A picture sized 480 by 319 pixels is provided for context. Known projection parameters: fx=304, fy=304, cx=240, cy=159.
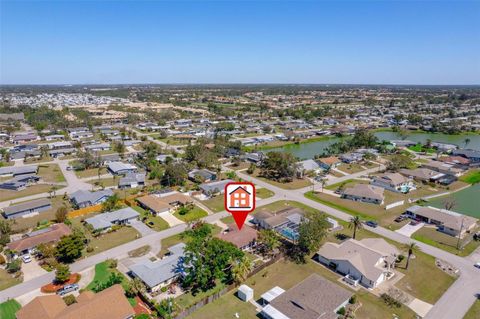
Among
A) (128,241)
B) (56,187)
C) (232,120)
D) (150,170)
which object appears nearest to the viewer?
(128,241)

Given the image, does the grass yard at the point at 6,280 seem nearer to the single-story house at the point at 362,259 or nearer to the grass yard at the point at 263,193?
the single-story house at the point at 362,259

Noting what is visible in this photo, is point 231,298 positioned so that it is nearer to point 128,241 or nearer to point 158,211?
point 128,241

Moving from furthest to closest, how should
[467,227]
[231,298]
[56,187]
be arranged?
1. [56,187]
2. [467,227]
3. [231,298]

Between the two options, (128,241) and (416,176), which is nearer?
(128,241)

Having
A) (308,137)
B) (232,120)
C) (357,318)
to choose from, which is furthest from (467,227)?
(232,120)

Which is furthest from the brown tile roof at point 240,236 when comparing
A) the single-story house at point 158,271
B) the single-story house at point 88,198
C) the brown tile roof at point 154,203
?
the single-story house at point 88,198

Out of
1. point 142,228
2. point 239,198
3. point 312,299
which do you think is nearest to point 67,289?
point 142,228
